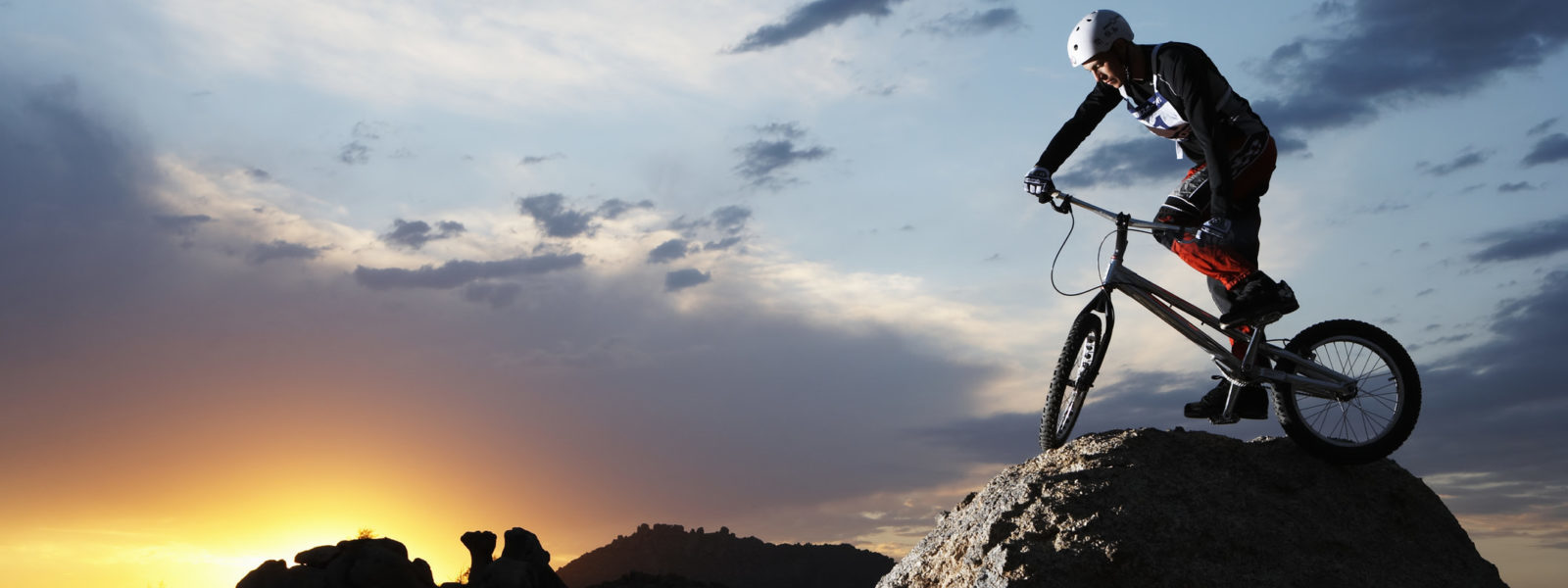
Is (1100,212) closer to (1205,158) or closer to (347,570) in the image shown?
Result: (1205,158)

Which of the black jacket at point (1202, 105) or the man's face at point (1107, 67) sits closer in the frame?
the black jacket at point (1202, 105)

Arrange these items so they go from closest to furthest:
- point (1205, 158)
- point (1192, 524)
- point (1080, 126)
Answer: point (1192, 524)
point (1205, 158)
point (1080, 126)

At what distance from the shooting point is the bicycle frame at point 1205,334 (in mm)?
7363

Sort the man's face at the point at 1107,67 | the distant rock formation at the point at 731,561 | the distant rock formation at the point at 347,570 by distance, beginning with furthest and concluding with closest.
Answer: the distant rock formation at the point at 731,561 → the distant rock formation at the point at 347,570 → the man's face at the point at 1107,67

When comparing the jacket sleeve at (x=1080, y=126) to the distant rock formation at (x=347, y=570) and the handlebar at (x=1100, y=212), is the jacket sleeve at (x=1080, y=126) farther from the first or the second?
the distant rock formation at (x=347, y=570)

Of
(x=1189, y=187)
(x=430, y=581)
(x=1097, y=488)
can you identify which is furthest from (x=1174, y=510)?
(x=430, y=581)

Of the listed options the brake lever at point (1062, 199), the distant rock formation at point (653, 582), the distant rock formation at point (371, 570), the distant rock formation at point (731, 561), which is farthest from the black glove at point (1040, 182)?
the distant rock formation at point (731, 561)

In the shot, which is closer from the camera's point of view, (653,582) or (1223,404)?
(1223,404)

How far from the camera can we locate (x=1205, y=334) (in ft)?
24.7

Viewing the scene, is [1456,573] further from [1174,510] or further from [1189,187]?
[1189,187]

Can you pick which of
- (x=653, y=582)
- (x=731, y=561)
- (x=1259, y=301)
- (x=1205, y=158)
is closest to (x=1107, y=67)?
(x=1205, y=158)

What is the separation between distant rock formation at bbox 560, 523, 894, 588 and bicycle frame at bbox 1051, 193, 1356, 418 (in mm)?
40768

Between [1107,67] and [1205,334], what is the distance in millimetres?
2044

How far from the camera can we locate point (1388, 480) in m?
7.33
